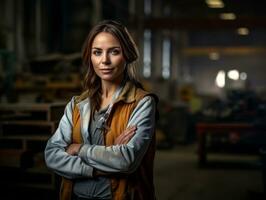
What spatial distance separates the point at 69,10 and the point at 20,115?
4.67 m

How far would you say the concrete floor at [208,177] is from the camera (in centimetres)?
446

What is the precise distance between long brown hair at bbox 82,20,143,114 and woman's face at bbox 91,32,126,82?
2 centimetres

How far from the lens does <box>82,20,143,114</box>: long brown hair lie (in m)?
1.59

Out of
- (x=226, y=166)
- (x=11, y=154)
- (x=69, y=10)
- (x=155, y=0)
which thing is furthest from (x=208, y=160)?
(x=155, y=0)

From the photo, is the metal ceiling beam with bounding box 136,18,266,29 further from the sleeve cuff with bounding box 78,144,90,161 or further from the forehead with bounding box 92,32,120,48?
the sleeve cuff with bounding box 78,144,90,161

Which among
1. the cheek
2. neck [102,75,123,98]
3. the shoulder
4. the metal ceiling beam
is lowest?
the shoulder

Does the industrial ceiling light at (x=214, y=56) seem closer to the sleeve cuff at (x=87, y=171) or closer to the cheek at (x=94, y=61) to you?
the cheek at (x=94, y=61)

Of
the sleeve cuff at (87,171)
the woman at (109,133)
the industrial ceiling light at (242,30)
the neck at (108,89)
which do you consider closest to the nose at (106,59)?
the woman at (109,133)

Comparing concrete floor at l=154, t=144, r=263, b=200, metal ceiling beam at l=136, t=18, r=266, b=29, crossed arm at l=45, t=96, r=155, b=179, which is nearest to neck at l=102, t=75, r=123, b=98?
crossed arm at l=45, t=96, r=155, b=179

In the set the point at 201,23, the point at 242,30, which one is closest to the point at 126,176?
the point at 201,23

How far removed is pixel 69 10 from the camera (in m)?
7.88

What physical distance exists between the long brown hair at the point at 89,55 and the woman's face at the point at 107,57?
2 cm

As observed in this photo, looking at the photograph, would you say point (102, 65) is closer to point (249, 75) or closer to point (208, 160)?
point (208, 160)

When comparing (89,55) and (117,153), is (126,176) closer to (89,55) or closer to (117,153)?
(117,153)
